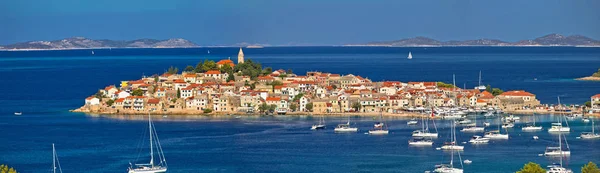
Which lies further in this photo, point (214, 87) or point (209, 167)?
point (214, 87)

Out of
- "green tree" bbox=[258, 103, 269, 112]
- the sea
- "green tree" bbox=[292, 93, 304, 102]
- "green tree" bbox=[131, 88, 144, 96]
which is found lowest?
the sea

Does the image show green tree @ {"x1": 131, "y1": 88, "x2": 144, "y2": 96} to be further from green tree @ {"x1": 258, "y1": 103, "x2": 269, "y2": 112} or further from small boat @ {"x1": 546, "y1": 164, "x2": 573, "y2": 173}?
small boat @ {"x1": 546, "y1": 164, "x2": 573, "y2": 173}

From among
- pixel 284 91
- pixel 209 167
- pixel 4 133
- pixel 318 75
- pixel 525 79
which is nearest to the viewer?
pixel 209 167

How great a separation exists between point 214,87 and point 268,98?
2983 mm

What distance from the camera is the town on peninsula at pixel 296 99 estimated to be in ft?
125

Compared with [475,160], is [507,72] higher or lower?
higher

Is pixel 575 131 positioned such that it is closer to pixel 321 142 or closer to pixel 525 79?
pixel 321 142

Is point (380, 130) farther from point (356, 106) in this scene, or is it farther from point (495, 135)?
point (356, 106)

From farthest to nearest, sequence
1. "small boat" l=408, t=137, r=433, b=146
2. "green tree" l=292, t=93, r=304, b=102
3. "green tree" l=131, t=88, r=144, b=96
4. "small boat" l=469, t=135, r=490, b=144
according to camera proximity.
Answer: "green tree" l=131, t=88, r=144, b=96 < "green tree" l=292, t=93, r=304, b=102 < "small boat" l=469, t=135, r=490, b=144 < "small boat" l=408, t=137, r=433, b=146

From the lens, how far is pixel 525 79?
58.3 m

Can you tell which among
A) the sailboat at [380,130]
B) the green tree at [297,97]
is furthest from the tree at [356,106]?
the sailboat at [380,130]

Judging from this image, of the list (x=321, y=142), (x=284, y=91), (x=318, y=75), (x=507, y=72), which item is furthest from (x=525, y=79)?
(x=321, y=142)

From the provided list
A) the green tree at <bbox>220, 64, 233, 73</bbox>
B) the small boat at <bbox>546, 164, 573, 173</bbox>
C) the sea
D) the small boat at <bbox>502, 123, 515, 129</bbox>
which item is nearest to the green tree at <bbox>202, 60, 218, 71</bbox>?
the green tree at <bbox>220, 64, 233, 73</bbox>

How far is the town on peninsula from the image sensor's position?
38156 millimetres
